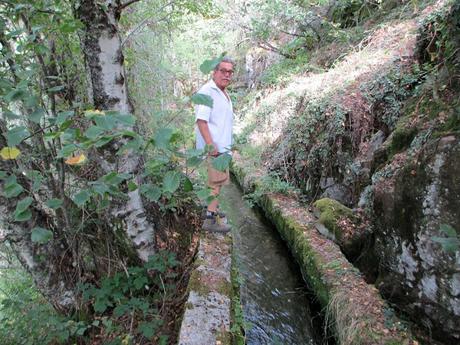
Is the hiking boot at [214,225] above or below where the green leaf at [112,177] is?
below

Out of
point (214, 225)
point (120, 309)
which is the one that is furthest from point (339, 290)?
point (120, 309)

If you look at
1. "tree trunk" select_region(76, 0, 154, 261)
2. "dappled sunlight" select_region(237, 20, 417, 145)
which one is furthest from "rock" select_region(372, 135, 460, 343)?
"dappled sunlight" select_region(237, 20, 417, 145)

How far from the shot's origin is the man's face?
10.6ft

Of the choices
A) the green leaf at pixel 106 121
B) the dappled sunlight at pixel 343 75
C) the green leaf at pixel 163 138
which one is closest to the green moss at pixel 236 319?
the green leaf at pixel 163 138

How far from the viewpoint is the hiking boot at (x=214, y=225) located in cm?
389

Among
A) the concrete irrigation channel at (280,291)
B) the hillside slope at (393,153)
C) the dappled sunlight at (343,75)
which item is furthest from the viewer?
the dappled sunlight at (343,75)

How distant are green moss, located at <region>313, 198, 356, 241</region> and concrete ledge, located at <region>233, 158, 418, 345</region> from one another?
0.62 feet

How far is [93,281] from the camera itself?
2908mm

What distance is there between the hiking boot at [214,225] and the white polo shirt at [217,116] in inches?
36.2

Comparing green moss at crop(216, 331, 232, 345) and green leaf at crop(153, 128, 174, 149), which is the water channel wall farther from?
green leaf at crop(153, 128, 174, 149)

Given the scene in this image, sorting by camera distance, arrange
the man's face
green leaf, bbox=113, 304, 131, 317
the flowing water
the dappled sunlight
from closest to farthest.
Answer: green leaf, bbox=113, 304, 131, 317 → the man's face → the flowing water → the dappled sunlight

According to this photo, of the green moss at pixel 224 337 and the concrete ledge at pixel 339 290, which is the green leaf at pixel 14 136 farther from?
the concrete ledge at pixel 339 290

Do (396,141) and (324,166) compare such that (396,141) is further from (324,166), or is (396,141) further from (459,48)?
(324,166)

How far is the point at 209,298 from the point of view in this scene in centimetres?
280
